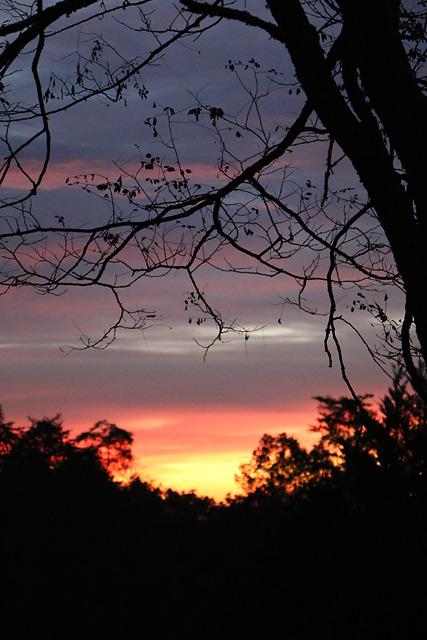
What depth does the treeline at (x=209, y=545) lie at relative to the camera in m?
20.0

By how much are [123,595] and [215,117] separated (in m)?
36.5

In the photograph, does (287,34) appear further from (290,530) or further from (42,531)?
(42,531)

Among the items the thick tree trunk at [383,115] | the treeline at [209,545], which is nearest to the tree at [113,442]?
the treeline at [209,545]

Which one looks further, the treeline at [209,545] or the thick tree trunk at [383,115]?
the treeline at [209,545]

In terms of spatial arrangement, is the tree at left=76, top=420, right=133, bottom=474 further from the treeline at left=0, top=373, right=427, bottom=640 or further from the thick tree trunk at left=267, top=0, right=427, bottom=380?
the thick tree trunk at left=267, top=0, right=427, bottom=380

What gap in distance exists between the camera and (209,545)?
44.4 m

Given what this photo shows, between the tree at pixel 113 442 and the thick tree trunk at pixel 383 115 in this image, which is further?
the tree at pixel 113 442

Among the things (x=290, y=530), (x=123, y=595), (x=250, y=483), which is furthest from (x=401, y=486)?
(x=250, y=483)

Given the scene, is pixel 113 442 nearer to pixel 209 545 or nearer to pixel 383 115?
pixel 209 545

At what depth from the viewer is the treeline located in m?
20.0

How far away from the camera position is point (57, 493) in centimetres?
4203

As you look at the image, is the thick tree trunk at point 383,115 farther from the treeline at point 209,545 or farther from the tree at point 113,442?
the tree at point 113,442

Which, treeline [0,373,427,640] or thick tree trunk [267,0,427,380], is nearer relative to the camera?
thick tree trunk [267,0,427,380]

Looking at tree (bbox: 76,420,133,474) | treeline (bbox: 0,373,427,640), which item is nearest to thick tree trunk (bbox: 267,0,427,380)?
treeline (bbox: 0,373,427,640)
